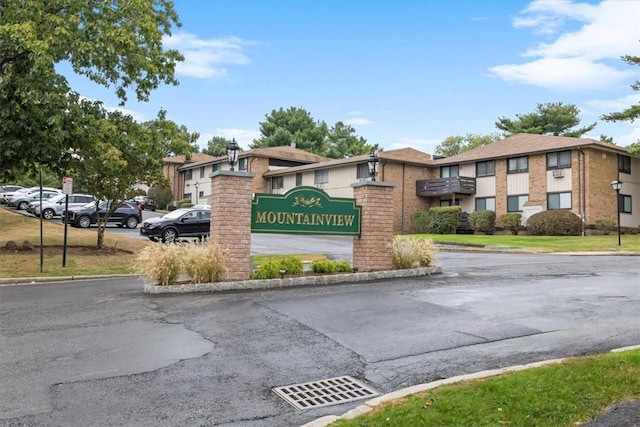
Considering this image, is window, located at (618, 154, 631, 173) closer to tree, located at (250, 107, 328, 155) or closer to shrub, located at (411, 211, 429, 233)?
shrub, located at (411, 211, 429, 233)

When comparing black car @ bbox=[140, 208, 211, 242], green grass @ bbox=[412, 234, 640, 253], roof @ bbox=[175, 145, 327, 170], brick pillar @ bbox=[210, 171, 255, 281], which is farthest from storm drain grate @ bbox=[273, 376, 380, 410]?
roof @ bbox=[175, 145, 327, 170]

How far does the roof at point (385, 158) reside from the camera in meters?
41.7

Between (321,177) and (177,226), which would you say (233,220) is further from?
(321,177)

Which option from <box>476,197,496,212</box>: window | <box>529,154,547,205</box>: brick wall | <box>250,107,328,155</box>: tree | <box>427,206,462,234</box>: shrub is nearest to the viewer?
<box>529,154,547,205</box>: brick wall

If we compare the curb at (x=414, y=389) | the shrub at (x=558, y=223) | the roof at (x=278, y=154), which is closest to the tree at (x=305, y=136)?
the roof at (x=278, y=154)

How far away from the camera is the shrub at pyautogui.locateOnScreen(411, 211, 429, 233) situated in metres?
39.7

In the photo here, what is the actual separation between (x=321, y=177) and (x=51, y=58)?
32554 mm

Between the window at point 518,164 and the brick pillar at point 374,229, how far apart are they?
87.0ft

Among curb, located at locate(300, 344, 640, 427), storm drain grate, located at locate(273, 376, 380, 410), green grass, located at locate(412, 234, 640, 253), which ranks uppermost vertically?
green grass, located at locate(412, 234, 640, 253)

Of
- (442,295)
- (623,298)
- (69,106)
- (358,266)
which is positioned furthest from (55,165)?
(623,298)

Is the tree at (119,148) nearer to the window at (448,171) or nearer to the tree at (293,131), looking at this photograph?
the window at (448,171)

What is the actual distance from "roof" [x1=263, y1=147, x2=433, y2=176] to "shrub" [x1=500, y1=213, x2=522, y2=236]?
863cm

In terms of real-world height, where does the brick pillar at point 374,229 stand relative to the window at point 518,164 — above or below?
below

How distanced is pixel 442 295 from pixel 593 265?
8.37 metres
